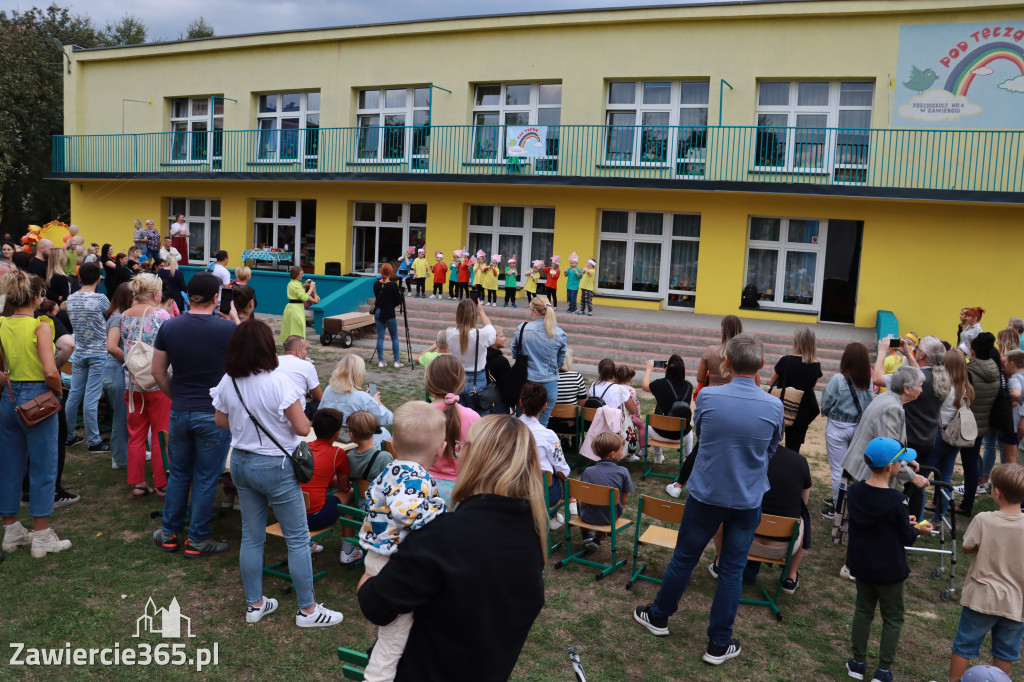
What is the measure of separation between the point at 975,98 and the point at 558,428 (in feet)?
47.2

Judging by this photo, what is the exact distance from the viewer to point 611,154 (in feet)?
65.6

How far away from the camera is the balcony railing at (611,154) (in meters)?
17.1

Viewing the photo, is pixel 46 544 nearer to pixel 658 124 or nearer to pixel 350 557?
pixel 350 557

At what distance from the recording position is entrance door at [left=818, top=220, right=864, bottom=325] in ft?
60.4

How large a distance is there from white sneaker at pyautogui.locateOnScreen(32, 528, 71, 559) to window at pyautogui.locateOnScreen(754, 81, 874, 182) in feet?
55.5

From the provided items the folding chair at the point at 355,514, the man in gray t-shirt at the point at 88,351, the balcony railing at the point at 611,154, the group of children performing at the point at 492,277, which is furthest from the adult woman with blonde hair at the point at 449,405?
the balcony railing at the point at 611,154

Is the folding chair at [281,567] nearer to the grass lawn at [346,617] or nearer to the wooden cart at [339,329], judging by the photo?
the grass lawn at [346,617]

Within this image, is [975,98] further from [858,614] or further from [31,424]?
[31,424]

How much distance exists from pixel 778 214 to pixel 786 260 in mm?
1222

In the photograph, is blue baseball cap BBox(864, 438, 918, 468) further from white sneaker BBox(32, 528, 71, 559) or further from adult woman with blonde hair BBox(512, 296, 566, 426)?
white sneaker BBox(32, 528, 71, 559)

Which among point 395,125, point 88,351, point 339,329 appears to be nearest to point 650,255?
point 395,125

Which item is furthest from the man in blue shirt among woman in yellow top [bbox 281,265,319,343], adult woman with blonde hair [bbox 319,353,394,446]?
woman in yellow top [bbox 281,265,319,343]

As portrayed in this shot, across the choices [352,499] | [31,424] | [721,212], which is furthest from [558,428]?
[721,212]

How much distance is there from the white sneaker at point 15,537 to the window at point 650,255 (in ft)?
54.2
